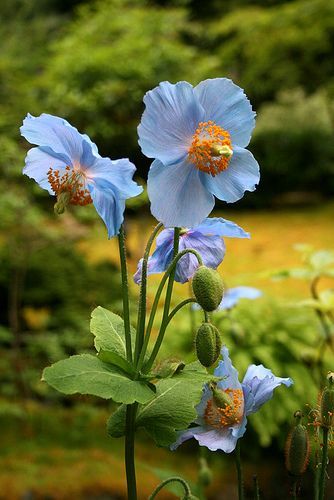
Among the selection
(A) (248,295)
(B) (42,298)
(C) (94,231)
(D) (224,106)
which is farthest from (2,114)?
(D) (224,106)

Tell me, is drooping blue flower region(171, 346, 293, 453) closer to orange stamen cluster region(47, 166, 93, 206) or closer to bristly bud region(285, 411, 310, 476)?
bristly bud region(285, 411, 310, 476)

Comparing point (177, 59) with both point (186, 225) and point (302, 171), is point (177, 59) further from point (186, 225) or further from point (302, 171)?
point (186, 225)

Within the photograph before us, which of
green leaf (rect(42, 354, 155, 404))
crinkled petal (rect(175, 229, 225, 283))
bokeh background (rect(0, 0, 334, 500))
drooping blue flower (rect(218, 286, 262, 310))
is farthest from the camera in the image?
bokeh background (rect(0, 0, 334, 500))

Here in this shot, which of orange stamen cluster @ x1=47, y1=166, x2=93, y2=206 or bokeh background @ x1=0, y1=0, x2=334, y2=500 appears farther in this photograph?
bokeh background @ x1=0, y1=0, x2=334, y2=500

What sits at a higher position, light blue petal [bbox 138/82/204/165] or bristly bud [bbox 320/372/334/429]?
light blue petal [bbox 138/82/204/165]

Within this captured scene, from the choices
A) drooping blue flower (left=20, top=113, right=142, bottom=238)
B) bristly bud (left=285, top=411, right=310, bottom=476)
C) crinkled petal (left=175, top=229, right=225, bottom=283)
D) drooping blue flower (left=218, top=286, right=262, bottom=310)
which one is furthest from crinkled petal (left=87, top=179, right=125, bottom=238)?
drooping blue flower (left=218, top=286, right=262, bottom=310)

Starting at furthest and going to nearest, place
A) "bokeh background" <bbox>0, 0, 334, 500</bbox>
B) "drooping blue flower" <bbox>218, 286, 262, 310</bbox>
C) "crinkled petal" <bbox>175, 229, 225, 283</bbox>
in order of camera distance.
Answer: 1. "bokeh background" <bbox>0, 0, 334, 500</bbox>
2. "drooping blue flower" <bbox>218, 286, 262, 310</bbox>
3. "crinkled petal" <bbox>175, 229, 225, 283</bbox>

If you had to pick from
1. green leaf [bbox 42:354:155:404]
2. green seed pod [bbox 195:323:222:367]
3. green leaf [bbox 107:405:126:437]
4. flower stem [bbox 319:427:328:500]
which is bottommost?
flower stem [bbox 319:427:328:500]

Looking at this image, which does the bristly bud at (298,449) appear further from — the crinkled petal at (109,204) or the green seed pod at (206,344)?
the crinkled petal at (109,204)
